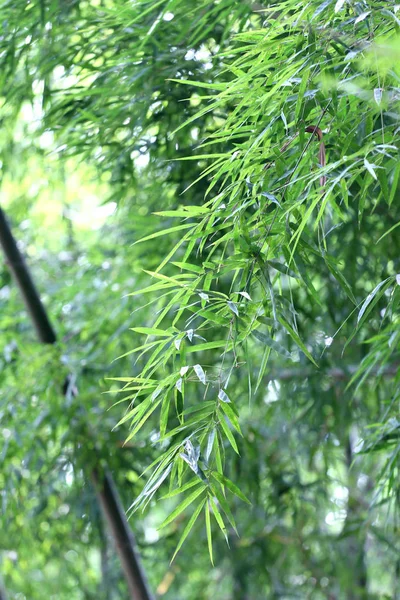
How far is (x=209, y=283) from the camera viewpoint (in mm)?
983

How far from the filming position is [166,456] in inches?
37.0

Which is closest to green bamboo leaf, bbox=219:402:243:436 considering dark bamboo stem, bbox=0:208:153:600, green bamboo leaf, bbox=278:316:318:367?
green bamboo leaf, bbox=278:316:318:367

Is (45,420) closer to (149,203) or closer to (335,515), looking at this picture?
(149,203)

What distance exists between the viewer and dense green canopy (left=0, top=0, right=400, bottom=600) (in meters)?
0.95

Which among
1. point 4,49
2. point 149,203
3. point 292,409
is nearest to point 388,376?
point 292,409

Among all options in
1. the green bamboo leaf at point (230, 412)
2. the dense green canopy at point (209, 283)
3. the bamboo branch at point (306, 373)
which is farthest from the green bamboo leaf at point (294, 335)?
the bamboo branch at point (306, 373)

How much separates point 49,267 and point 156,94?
1374 mm

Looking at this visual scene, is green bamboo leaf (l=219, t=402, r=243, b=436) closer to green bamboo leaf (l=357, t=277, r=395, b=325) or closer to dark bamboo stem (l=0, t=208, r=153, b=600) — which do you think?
green bamboo leaf (l=357, t=277, r=395, b=325)

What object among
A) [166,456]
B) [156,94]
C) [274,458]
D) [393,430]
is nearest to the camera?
[166,456]

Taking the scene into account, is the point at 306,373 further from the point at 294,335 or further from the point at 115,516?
the point at 294,335

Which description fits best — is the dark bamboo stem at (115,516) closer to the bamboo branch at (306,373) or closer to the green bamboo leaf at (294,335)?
the bamboo branch at (306,373)

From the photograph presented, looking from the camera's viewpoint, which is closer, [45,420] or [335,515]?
[45,420]

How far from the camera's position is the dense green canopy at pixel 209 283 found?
954mm

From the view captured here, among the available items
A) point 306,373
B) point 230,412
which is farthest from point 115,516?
point 230,412
